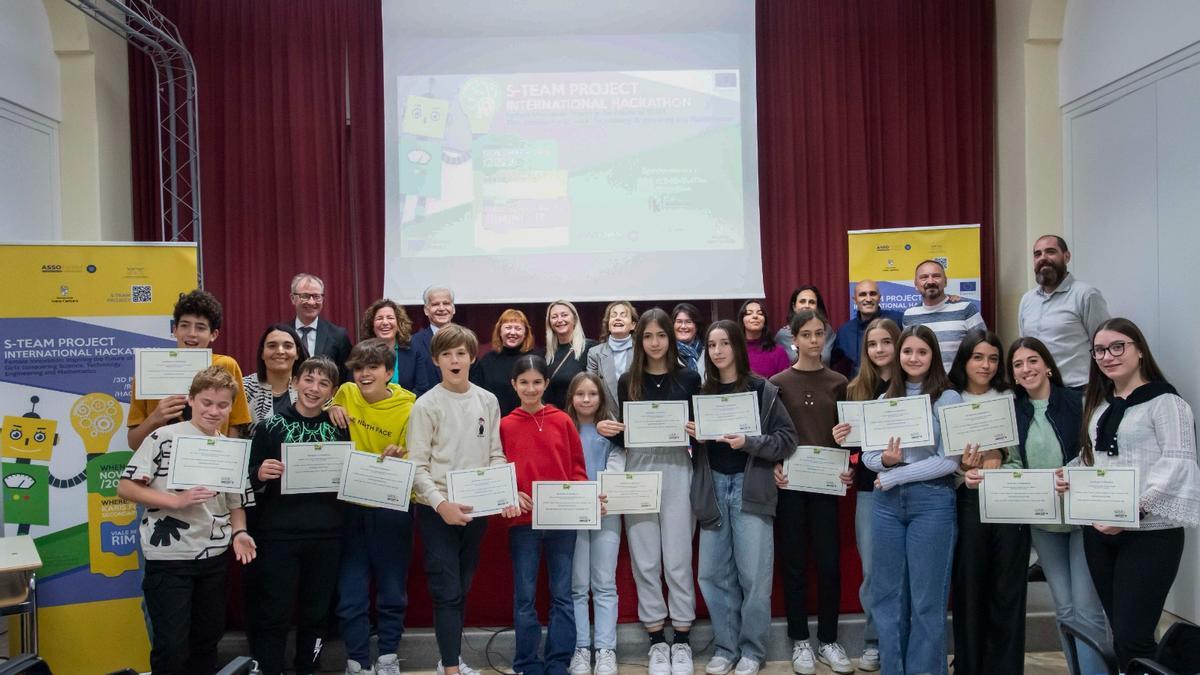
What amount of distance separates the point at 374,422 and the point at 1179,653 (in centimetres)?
301

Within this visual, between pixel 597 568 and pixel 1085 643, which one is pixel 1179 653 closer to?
pixel 1085 643

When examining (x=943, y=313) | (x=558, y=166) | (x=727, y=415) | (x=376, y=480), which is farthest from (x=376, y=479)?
(x=943, y=313)

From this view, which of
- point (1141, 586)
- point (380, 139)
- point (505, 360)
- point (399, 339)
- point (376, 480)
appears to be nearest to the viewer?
point (1141, 586)

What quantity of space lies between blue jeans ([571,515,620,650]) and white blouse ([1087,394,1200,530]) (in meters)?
2.11

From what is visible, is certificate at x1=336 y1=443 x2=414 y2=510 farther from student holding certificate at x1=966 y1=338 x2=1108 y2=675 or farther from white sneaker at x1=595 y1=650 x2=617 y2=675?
student holding certificate at x1=966 y1=338 x2=1108 y2=675

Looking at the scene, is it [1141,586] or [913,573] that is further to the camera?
[913,573]

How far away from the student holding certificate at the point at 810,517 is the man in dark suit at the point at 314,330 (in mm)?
2679

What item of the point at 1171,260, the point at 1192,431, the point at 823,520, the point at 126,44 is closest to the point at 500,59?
the point at 126,44

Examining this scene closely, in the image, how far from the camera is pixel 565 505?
367 centimetres

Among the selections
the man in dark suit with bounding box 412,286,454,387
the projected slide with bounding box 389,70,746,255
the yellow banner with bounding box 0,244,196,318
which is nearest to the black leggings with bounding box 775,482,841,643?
the man in dark suit with bounding box 412,286,454,387

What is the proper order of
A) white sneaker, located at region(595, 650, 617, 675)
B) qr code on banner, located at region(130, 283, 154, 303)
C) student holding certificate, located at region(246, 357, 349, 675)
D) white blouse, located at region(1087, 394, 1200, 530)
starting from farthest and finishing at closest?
1. qr code on banner, located at region(130, 283, 154, 303)
2. white sneaker, located at region(595, 650, 617, 675)
3. student holding certificate, located at region(246, 357, 349, 675)
4. white blouse, located at region(1087, 394, 1200, 530)

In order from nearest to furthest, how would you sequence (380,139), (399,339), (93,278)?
1. (93,278)
2. (399,339)
3. (380,139)

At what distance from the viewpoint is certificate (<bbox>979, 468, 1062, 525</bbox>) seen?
327cm

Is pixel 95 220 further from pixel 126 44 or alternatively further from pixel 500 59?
pixel 500 59
